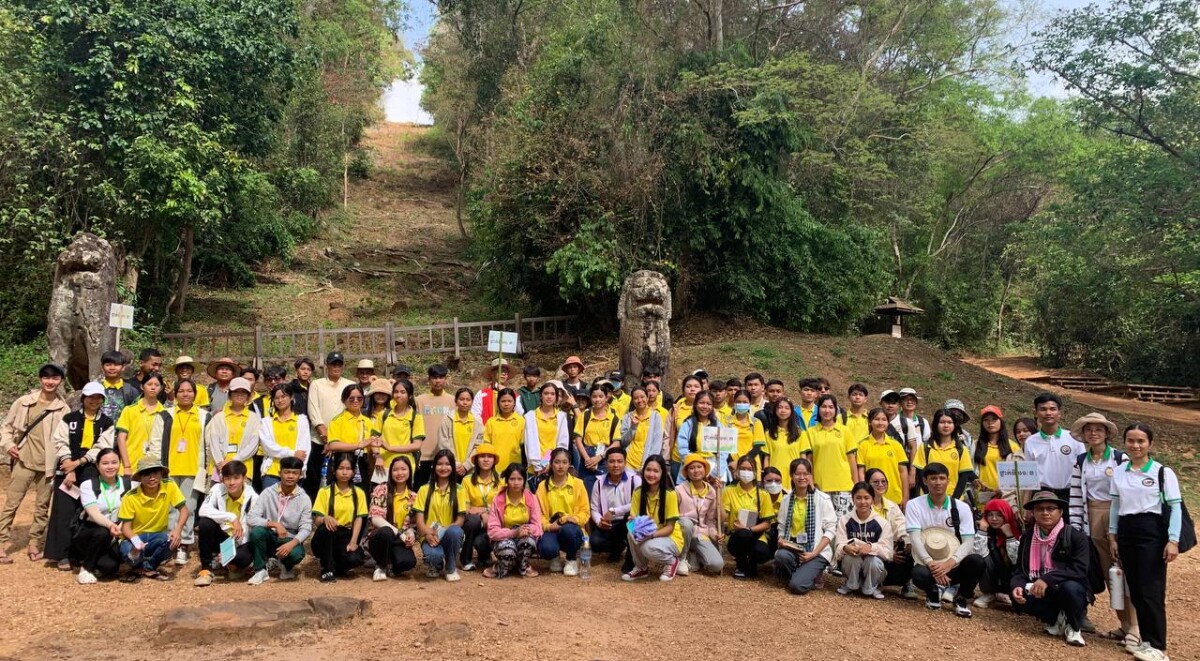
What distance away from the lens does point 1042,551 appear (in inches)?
202

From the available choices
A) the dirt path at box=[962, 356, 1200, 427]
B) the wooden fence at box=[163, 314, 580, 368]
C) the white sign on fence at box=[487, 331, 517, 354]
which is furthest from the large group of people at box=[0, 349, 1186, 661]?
the dirt path at box=[962, 356, 1200, 427]

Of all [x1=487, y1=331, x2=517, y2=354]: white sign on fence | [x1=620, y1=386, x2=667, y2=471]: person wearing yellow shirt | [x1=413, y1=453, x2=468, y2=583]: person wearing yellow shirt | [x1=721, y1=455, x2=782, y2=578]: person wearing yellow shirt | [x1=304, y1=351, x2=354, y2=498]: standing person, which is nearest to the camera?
[x1=413, y1=453, x2=468, y2=583]: person wearing yellow shirt

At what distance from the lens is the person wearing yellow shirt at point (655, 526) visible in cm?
593

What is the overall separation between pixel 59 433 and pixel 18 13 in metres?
10.1

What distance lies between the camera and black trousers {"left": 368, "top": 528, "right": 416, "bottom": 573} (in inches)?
227

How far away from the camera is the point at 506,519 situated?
19.6 ft

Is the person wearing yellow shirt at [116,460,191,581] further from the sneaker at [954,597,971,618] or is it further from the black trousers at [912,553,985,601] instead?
the sneaker at [954,597,971,618]

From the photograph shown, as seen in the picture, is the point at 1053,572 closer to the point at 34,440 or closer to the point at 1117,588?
the point at 1117,588

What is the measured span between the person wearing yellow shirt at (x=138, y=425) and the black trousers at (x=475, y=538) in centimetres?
263

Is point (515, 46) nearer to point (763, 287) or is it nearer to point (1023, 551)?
point (763, 287)

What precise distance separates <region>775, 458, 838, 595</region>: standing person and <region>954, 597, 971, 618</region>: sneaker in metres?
0.89

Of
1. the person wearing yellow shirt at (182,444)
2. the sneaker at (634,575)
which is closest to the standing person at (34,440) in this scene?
the person wearing yellow shirt at (182,444)

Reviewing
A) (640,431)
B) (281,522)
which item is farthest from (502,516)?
(281,522)

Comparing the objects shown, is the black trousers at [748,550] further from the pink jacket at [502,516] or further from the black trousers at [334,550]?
the black trousers at [334,550]
